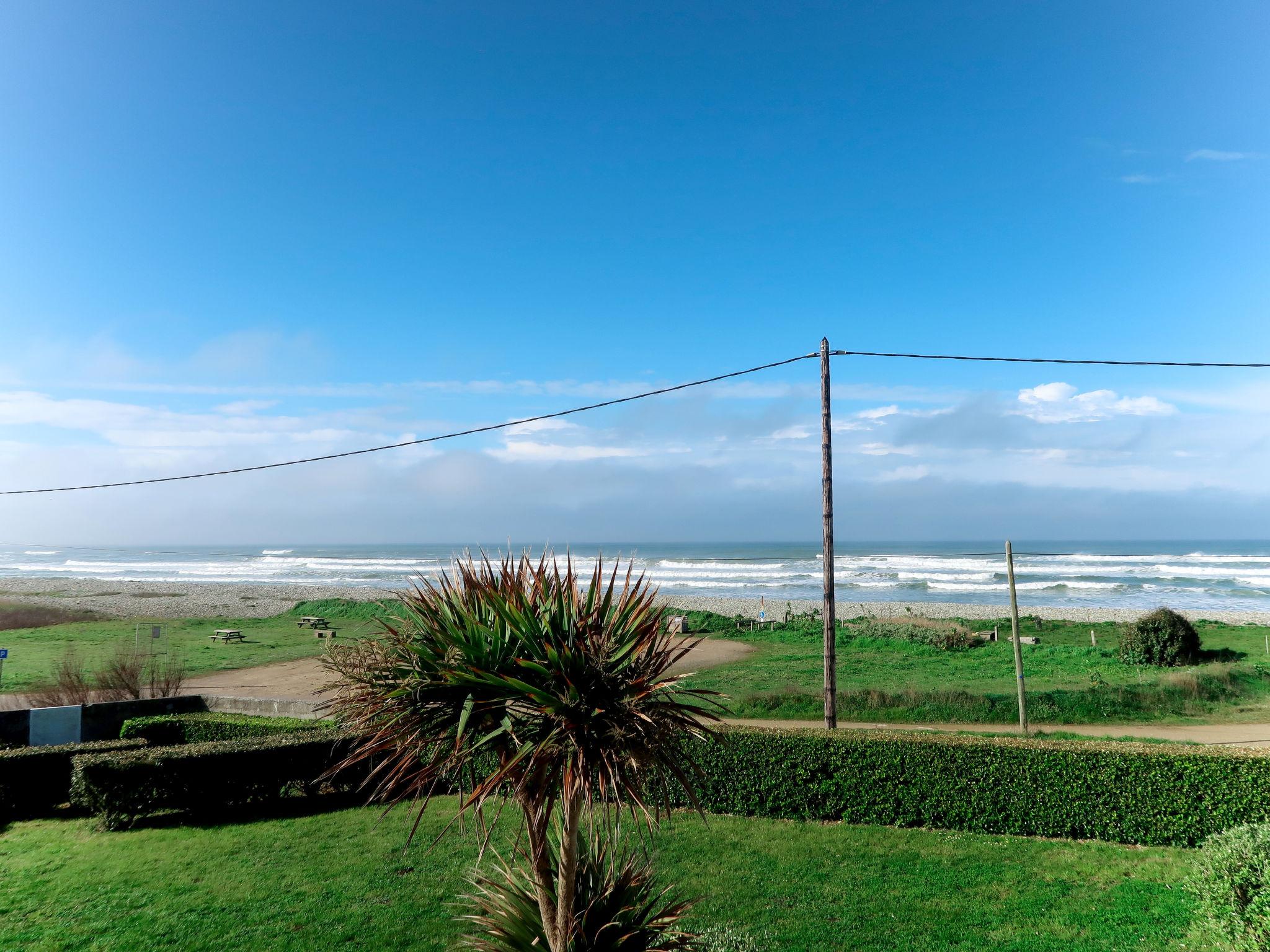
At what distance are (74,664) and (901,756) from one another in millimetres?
18500

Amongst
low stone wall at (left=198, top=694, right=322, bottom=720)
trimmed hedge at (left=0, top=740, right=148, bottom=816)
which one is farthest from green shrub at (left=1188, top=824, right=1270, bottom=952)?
trimmed hedge at (left=0, top=740, right=148, bottom=816)

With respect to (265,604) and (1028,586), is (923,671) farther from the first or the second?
(1028,586)

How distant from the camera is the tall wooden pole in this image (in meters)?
10.8

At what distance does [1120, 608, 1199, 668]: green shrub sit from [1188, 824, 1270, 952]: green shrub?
18.9m

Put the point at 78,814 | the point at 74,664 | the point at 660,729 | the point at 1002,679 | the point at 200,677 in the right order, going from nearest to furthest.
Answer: the point at 660,729
the point at 78,814
the point at 74,664
the point at 1002,679
the point at 200,677

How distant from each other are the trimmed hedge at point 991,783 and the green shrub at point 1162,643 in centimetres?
1421

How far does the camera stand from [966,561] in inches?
3494

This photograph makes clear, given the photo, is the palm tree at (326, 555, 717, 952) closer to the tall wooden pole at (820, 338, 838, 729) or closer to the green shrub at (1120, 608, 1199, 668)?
the tall wooden pole at (820, 338, 838, 729)

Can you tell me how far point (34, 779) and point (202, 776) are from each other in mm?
2921

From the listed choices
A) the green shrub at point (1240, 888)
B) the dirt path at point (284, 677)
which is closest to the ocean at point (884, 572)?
the dirt path at point (284, 677)

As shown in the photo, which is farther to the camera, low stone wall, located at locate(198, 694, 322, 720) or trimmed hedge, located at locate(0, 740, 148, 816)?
low stone wall, located at locate(198, 694, 322, 720)

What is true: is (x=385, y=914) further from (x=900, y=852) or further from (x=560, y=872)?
(x=900, y=852)

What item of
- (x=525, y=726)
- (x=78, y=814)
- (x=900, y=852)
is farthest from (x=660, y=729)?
(x=78, y=814)

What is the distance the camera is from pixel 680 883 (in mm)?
7746
